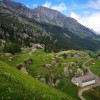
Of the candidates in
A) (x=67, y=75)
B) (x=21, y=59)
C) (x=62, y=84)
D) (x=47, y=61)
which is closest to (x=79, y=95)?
(x=62, y=84)

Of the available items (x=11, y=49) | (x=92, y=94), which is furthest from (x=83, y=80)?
(x=11, y=49)

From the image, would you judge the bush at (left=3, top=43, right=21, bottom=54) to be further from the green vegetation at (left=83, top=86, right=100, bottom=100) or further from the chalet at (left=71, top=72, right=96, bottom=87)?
the green vegetation at (left=83, top=86, right=100, bottom=100)

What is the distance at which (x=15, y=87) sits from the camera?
26.4 meters

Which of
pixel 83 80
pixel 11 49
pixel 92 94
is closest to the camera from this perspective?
pixel 92 94

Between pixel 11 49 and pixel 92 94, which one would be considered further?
pixel 11 49

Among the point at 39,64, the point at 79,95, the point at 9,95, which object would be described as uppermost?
the point at 9,95

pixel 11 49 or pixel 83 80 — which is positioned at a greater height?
pixel 11 49

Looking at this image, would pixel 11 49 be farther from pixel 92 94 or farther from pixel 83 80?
pixel 92 94

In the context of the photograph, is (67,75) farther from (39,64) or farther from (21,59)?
(21,59)

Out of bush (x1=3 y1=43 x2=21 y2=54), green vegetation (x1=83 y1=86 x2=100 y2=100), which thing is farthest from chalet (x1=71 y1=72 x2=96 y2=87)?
bush (x1=3 y1=43 x2=21 y2=54)

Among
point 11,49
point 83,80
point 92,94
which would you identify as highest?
point 11,49

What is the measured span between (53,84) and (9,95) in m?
105

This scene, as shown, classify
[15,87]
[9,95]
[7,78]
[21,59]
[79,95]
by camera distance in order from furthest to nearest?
1. [21,59]
2. [79,95]
3. [7,78]
4. [15,87]
5. [9,95]

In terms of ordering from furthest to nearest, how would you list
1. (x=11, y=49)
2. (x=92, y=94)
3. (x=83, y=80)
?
(x=11, y=49), (x=83, y=80), (x=92, y=94)
